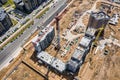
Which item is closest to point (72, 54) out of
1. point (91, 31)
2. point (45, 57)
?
point (45, 57)

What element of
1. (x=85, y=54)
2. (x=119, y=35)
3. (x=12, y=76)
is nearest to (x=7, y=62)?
(x=12, y=76)

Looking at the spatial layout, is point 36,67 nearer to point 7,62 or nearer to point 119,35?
point 7,62

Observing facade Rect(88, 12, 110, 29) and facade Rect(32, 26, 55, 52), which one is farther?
facade Rect(88, 12, 110, 29)

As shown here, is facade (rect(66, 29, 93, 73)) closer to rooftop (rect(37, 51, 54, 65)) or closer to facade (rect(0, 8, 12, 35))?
rooftop (rect(37, 51, 54, 65))

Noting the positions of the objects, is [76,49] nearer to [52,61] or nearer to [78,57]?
[78,57]

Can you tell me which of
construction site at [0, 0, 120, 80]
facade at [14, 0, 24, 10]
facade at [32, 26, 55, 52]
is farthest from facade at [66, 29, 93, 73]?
facade at [14, 0, 24, 10]

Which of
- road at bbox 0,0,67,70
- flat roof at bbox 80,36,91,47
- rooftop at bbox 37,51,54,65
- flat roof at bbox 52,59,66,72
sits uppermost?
road at bbox 0,0,67,70

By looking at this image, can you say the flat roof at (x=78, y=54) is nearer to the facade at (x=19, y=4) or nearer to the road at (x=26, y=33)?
the road at (x=26, y=33)
